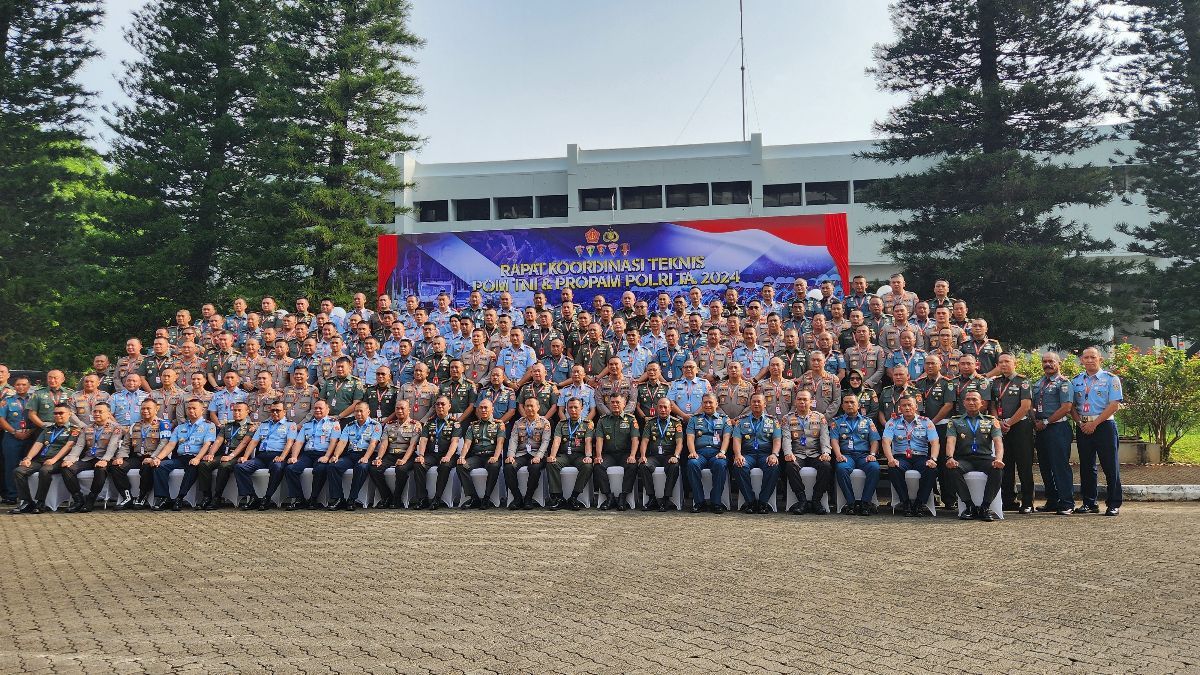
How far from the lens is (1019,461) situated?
9766 millimetres

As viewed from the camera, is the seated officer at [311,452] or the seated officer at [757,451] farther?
the seated officer at [311,452]

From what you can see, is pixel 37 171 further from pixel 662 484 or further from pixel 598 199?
pixel 662 484

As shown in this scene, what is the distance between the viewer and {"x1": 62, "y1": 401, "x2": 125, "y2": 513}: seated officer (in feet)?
35.9

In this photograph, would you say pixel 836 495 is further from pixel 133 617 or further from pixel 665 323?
pixel 133 617

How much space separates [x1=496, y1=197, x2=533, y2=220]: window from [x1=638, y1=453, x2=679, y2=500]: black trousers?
3028 cm

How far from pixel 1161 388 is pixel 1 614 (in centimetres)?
1421

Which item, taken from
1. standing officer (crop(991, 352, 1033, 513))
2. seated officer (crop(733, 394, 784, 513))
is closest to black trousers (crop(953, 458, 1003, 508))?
standing officer (crop(991, 352, 1033, 513))

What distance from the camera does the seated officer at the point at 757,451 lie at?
390 inches

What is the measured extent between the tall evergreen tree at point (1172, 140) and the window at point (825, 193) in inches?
474

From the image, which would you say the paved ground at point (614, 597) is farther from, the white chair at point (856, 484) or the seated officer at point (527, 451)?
the seated officer at point (527, 451)

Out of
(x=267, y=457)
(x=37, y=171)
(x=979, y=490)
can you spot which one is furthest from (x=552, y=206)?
(x=979, y=490)

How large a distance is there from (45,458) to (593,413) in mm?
7145

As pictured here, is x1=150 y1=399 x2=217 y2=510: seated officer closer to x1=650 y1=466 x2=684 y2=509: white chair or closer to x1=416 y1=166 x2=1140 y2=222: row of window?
x1=650 y1=466 x2=684 y2=509: white chair

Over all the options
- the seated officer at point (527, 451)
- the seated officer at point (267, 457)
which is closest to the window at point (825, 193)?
the seated officer at point (527, 451)
